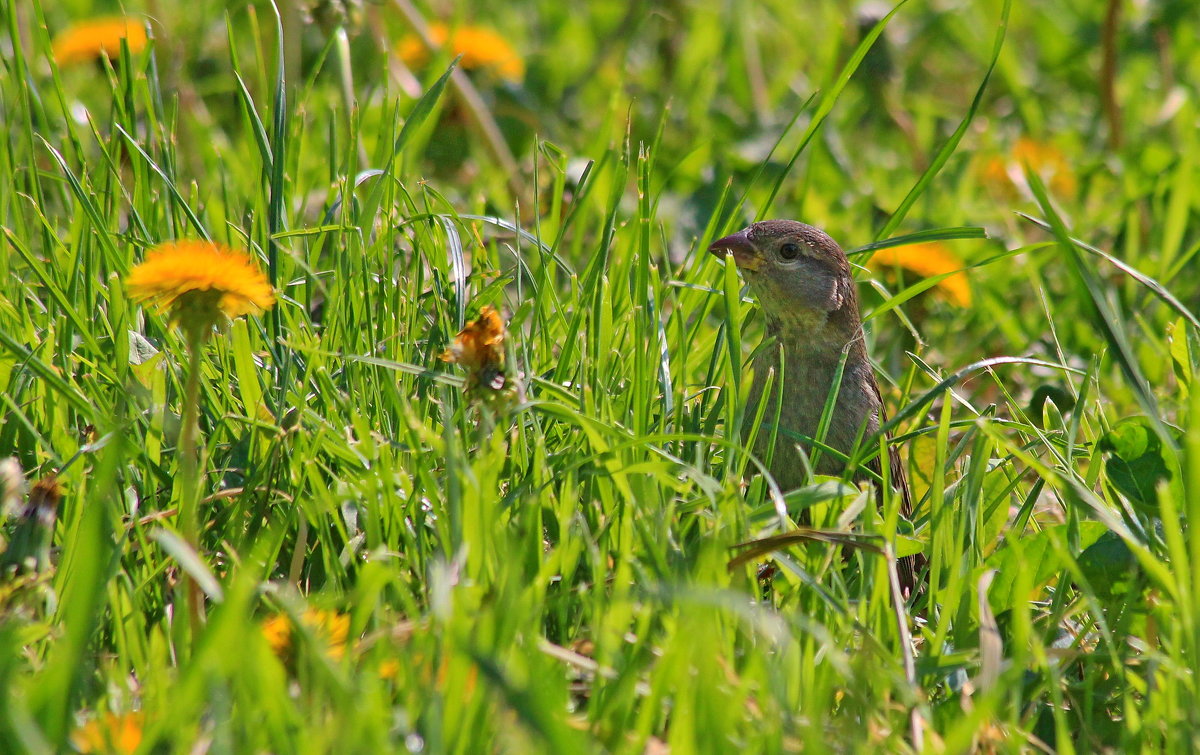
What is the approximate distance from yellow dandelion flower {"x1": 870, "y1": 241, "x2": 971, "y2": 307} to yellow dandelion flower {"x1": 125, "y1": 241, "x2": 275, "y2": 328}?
7.32 feet

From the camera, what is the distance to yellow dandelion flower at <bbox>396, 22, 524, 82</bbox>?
522 cm

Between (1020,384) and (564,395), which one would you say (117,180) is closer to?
(564,395)

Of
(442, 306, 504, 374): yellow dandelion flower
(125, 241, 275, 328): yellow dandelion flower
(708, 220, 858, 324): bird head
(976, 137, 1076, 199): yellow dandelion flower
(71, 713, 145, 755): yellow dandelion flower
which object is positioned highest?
(125, 241, 275, 328): yellow dandelion flower

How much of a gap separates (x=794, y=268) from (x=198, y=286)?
182 centimetres

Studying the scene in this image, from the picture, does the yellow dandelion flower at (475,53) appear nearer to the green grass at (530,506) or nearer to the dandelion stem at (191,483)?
the green grass at (530,506)

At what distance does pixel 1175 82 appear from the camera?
6059mm

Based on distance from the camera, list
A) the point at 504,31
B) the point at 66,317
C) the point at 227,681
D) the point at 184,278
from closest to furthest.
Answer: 1. the point at 227,681
2. the point at 184,278
3. the point at 66,317
4. the point at 504,31

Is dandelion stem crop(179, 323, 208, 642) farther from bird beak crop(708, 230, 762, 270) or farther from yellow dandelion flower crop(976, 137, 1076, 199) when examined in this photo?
yellow dandelion flower crop(976, 137, 1076, 199)

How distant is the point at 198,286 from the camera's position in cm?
209

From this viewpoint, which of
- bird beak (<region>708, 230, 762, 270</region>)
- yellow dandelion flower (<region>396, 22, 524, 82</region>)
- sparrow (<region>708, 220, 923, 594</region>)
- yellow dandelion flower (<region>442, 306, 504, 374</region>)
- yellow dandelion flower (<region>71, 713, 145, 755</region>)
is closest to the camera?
yellow dandelion flower (<region>71, 713, 145, 755</region>)

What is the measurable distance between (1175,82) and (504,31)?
321cm

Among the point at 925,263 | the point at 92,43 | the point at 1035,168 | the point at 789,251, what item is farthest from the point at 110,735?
the point at 1035,168

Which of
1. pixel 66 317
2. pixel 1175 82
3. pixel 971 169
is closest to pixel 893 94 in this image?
pixel 971 169

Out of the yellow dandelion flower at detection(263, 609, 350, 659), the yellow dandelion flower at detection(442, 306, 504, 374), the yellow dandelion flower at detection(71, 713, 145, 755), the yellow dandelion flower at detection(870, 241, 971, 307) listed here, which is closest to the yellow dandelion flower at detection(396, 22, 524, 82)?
the yellow dandelion flower at detection(870, 241, 971, 307)
